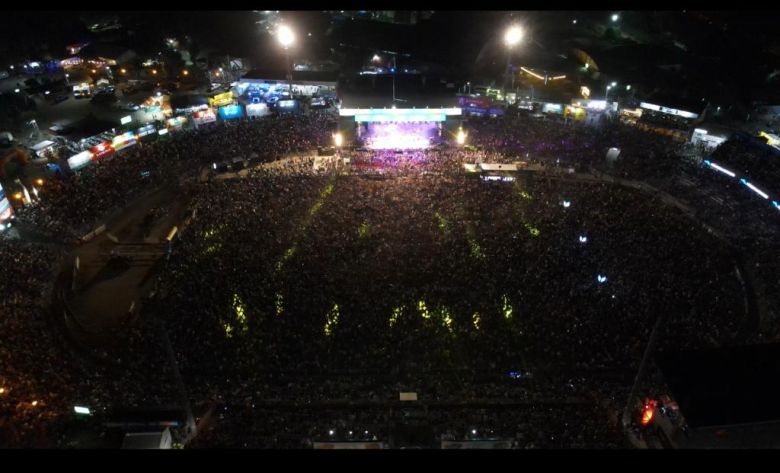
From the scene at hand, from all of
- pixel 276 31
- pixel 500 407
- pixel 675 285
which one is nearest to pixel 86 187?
pixel 500 407

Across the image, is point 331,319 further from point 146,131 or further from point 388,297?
point 146,131

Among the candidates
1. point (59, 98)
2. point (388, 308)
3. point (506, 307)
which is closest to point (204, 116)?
point (59, 98)

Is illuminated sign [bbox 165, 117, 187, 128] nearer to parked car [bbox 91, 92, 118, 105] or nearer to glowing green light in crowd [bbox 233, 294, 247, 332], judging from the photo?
parked car [bbox 91, 92, 118, 105]

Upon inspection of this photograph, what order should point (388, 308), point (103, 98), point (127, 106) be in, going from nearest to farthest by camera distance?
1. point (388, 308)
2. point (127, 106)
3. point (103, 98)

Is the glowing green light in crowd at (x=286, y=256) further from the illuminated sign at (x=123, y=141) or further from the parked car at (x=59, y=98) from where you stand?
the parked car at (x=59, y=98)

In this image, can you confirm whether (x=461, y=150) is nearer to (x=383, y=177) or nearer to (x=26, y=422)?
(x=383, y=177)

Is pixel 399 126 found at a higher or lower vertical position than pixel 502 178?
higher

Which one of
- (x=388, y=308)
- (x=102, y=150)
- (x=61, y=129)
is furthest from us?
(x=61, y=129)

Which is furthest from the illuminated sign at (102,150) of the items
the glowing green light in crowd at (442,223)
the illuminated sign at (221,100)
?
the glowing green light in crowd at (442,223)
